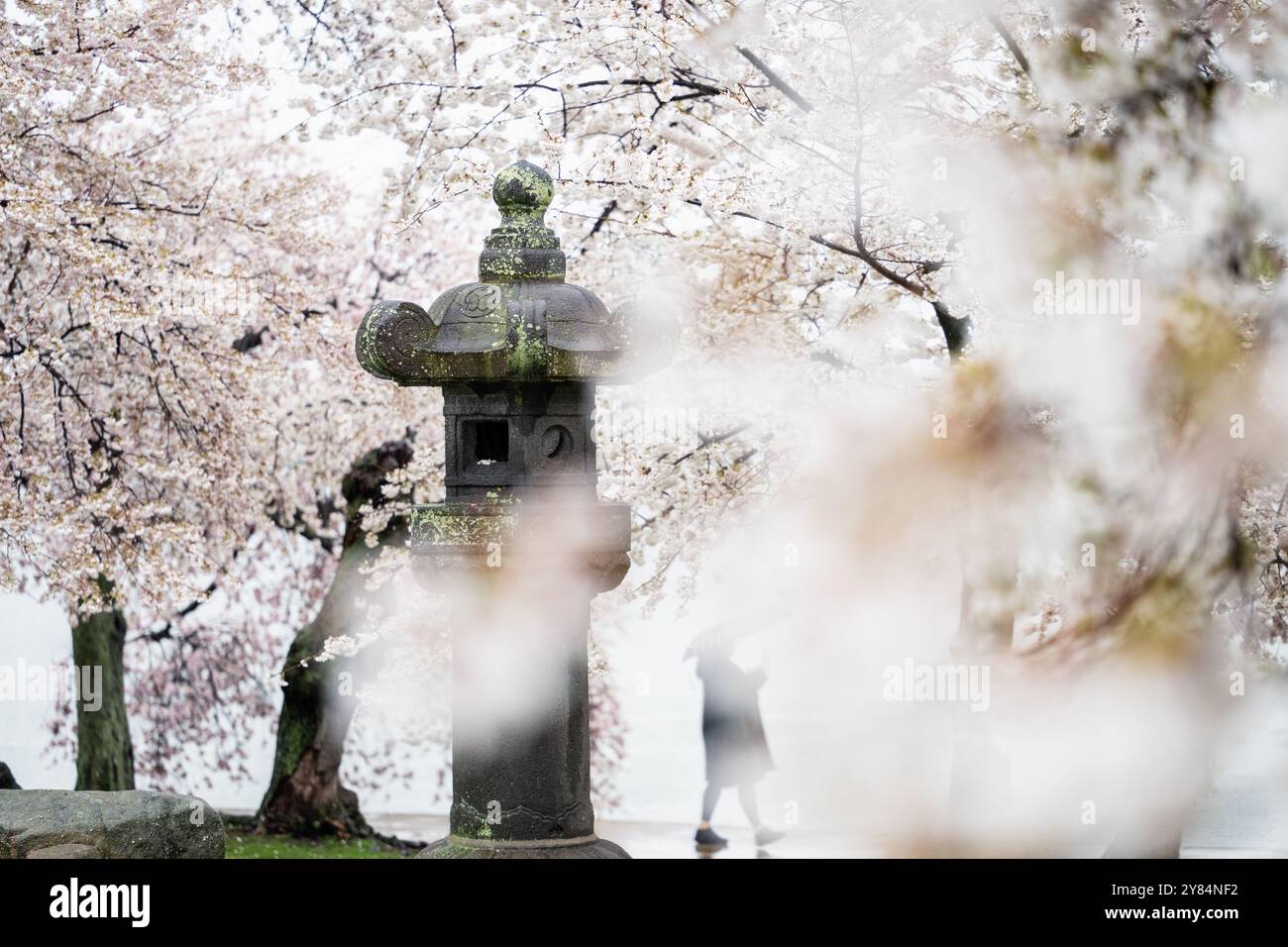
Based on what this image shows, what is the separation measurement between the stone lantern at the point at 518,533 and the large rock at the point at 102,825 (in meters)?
1.82

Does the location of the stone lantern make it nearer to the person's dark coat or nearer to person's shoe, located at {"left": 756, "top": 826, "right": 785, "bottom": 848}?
the person's dark coat

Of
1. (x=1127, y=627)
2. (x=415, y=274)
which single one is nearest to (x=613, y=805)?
(x=415, y=274)

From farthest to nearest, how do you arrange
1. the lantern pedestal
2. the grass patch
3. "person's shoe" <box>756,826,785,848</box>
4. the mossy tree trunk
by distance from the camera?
the mossy tree trunk < the grass patch < "person's shoe" <box>756,826,785,848</box> < the lantern pedestal

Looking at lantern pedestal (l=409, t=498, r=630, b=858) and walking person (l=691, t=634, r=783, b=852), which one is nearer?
lantern pedestal (l=409, t=498, r=630, b=858)

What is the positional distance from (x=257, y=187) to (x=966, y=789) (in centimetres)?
763

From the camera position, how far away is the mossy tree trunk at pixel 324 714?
15516mm

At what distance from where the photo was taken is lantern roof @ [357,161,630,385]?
6.34 m

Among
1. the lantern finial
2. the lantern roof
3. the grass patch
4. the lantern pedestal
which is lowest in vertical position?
the grass patch

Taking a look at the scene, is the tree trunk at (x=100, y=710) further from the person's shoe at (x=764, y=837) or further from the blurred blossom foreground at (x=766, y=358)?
the person's shoe at (x=764, y=837)

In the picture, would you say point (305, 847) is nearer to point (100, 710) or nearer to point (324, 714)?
point (324, 714)

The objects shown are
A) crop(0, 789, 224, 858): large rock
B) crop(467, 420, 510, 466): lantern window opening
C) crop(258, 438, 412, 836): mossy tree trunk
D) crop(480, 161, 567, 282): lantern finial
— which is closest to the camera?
crop(467, 420, 510, 466): lantern window opening

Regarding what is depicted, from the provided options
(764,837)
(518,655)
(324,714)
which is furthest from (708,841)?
(518,655)

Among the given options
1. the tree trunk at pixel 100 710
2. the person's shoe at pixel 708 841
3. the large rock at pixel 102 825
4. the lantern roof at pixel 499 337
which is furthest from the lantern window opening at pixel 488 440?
the tree trunk at pixel 100 710

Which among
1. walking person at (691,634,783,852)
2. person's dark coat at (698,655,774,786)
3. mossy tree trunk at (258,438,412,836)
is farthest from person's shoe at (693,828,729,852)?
mossy tree trunk at (258,438,412,836)
